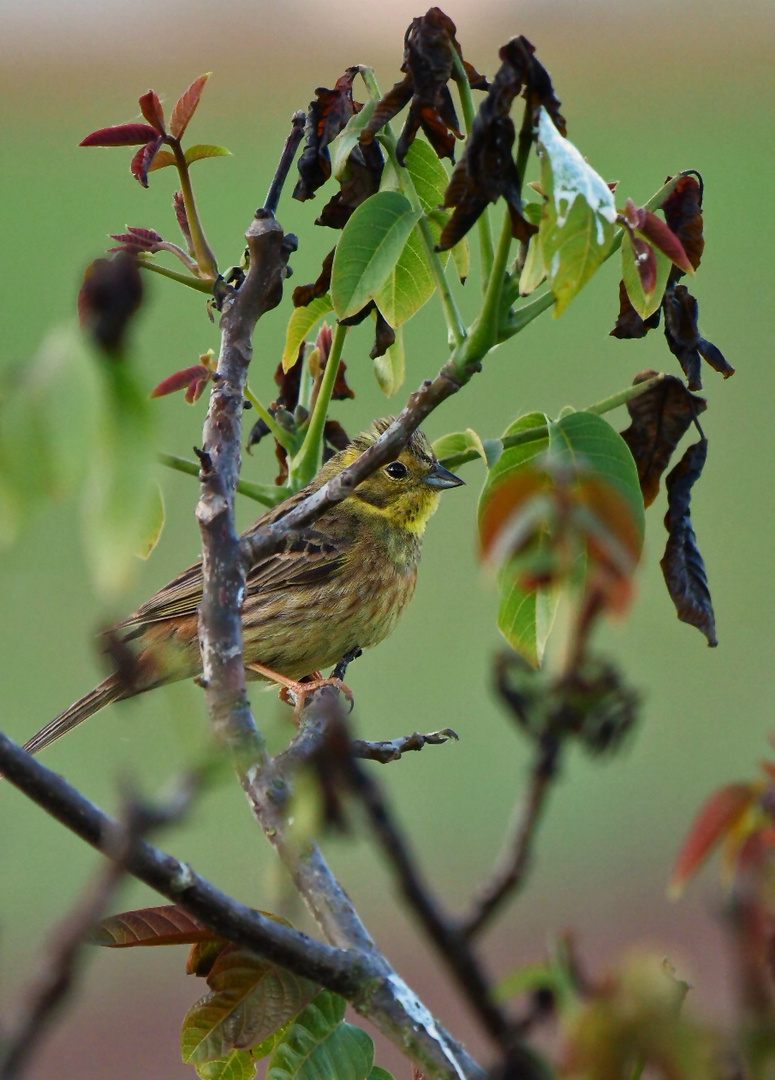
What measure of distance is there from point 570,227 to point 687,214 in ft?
1.95

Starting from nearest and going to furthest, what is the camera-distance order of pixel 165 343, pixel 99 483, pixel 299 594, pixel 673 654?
1. pixel 99 483
2. pixel 299 594
3. pixel 673 654
4. pixel 165 343

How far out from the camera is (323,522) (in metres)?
4.50

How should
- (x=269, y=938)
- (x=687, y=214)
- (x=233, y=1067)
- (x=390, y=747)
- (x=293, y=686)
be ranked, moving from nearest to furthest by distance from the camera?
(x=269, y=938) → (x=233, y=1067) → (x=687, y=214) → (x=390, y=747) → (x=293, y=686)

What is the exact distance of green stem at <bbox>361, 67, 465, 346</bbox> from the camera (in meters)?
1.80

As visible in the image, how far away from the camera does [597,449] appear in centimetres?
178

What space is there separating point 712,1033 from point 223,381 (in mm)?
1452

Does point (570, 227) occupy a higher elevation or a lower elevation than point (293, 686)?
lower

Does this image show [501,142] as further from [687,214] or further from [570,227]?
[687,214]

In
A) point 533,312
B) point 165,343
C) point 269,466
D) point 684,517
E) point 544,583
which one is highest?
point 165,343

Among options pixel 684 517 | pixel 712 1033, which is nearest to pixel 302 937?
pixel 712 1033

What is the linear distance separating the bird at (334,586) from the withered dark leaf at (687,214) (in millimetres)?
2174

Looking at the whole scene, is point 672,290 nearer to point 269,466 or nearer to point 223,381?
point 223,381

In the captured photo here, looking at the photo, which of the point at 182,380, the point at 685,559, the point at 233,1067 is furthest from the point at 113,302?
the point at 182,380

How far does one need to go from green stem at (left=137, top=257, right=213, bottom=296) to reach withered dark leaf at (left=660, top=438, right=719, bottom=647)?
0.87m
